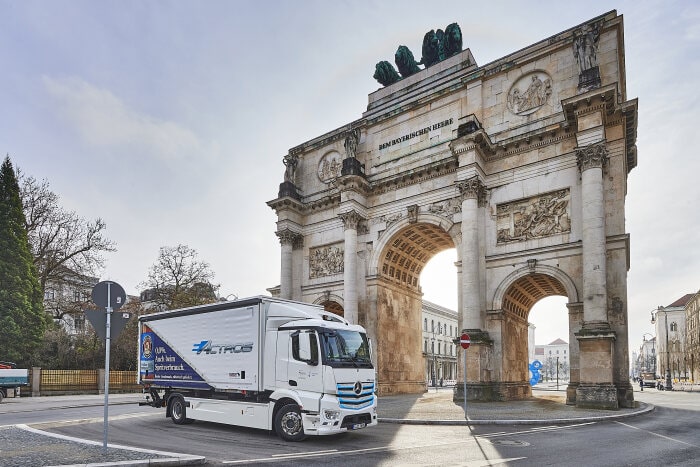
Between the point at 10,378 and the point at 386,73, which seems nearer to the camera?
the point at 10,378

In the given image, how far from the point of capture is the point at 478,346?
74.2ft

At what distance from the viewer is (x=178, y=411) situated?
14531 millimetres

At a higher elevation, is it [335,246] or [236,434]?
[335,246]

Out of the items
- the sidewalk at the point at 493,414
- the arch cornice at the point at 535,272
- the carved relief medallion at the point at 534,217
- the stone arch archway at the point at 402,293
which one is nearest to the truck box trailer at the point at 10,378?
the stone arch archway at the point at 402,293

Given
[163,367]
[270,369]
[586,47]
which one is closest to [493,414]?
[270,369]

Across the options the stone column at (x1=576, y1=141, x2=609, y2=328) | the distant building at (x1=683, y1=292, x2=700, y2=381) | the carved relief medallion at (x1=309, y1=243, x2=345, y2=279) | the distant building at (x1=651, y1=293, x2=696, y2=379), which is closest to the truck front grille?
the stone column at (x1=576, y1=141, x2=609, y2=328)

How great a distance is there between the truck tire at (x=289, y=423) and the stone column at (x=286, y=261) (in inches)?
804

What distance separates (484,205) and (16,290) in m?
29.4

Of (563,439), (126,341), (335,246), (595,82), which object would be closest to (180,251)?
(126,341)

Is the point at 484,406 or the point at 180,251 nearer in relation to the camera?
the point at 484,406

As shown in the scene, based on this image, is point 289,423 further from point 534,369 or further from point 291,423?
point 534,369

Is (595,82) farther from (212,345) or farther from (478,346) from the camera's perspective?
(212,345)

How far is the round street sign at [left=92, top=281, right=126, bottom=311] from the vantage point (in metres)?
8.77

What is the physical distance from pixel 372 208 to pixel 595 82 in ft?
43.2
